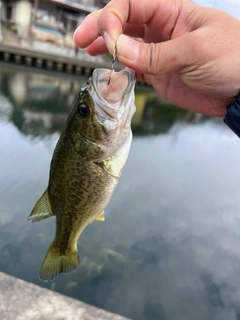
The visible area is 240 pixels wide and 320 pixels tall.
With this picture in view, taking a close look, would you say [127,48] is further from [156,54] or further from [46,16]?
[46,16]

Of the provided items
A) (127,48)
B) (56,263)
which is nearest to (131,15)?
(127,48)

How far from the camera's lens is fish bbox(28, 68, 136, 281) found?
148cm

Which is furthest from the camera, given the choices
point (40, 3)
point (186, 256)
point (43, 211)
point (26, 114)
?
point (40, 3)

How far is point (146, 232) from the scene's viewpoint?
5812 mm

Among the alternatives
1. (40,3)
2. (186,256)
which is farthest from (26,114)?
(40,3)

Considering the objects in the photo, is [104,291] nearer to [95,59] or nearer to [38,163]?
[38,163]

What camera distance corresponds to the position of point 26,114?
11609mm

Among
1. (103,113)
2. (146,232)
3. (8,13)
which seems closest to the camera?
(103,113)

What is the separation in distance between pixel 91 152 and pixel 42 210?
1.67 feet

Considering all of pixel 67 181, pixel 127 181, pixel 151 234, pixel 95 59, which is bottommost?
pixel 95 59

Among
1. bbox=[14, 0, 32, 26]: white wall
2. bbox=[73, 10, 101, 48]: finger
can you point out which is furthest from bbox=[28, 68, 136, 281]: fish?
bbox=[14, 0, 32, 26]: white wall

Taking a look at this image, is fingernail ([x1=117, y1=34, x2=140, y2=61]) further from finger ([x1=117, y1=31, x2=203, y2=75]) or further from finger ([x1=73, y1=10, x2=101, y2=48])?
finger ([x1=73, y1=10, x2=101, y2=48])

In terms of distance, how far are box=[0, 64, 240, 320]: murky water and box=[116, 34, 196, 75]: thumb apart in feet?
12.6

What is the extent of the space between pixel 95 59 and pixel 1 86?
426 inches
